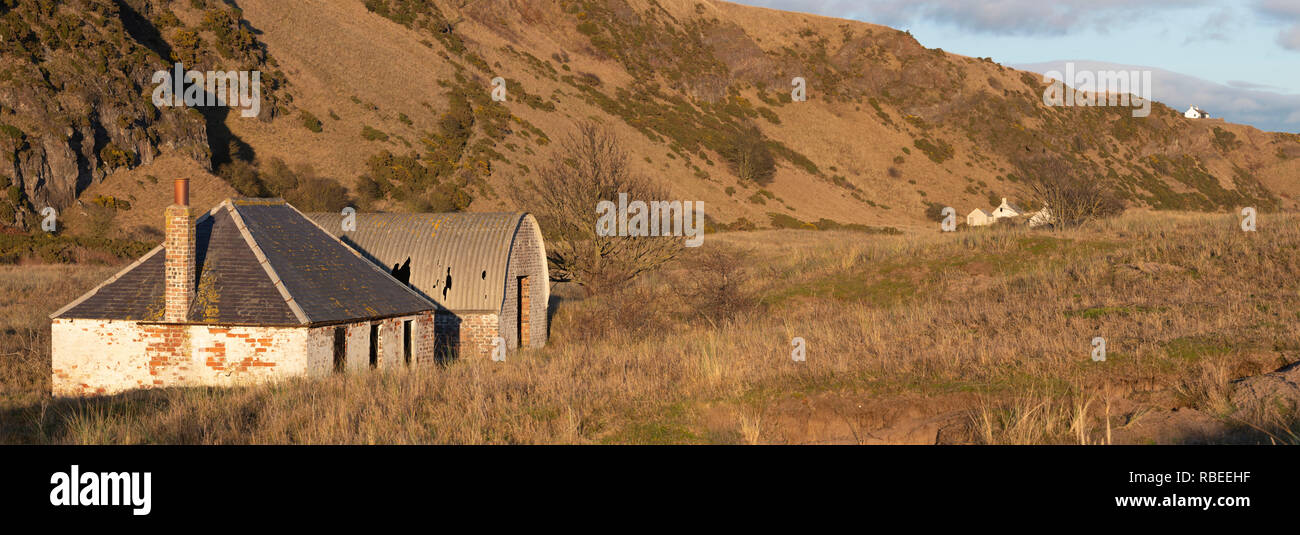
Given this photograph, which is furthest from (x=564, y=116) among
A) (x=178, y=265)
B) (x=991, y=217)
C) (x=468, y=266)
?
(x=178, y=265)

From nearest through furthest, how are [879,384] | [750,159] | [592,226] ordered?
1. [879,384]
2. [592,226]
3. [750,159]

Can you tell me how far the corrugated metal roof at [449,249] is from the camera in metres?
24.0

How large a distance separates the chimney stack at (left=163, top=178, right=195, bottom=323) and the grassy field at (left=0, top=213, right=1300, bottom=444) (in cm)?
176

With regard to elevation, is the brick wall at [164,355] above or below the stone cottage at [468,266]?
below

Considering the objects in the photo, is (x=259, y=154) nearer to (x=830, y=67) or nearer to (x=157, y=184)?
(x=157, y=184)

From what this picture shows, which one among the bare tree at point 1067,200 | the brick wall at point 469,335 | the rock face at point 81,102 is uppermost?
the rock face at point 81,102

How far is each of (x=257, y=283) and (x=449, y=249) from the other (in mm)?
6953

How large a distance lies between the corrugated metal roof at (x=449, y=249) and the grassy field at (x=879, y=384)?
92.0 inches

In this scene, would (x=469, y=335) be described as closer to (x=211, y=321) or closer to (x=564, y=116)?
(x=211, y=321)

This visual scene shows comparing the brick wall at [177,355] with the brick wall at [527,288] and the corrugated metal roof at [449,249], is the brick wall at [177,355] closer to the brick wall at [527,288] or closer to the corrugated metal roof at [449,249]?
the corrugated metal roof at [449,249]

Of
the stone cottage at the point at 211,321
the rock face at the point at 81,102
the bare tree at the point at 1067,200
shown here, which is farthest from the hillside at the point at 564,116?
the stone cottage at the point at 211,321

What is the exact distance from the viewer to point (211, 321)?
17516mm
